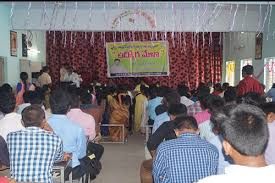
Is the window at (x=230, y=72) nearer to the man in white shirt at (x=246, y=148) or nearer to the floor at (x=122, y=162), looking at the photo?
the floor at (x=122, y=162)

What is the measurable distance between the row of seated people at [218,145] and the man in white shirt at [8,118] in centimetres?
110

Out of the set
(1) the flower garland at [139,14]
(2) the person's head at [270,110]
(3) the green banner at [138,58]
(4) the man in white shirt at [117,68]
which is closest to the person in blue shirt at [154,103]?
(1) the flower garland at [139,14]

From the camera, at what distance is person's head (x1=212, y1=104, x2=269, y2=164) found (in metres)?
1.20

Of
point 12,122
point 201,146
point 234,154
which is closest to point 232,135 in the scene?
point 234,154

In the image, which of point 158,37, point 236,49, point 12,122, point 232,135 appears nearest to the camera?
point 232,135

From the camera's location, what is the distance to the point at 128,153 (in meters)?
6.05

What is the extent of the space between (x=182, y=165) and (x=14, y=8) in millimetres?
6345

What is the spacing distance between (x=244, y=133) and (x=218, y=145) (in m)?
1.60

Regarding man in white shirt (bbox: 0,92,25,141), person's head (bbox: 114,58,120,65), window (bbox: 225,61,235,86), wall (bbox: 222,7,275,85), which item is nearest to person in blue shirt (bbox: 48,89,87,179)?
man in white shirt (bbox: 0,92,25,141)

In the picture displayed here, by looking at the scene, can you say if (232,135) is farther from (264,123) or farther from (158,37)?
(158,37)

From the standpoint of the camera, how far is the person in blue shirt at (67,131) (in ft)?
10.5

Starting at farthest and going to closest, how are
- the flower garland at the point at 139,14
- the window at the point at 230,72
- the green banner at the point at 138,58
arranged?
the green banner at the point at 138,58
the window at the point at 230,72
the flower garland at the point at 139,14

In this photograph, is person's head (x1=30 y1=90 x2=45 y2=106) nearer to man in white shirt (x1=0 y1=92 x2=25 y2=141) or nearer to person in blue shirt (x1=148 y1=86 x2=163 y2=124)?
man in white shirt (x1=0 y1=92 x2=25 y2=141)

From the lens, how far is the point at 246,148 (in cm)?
120
